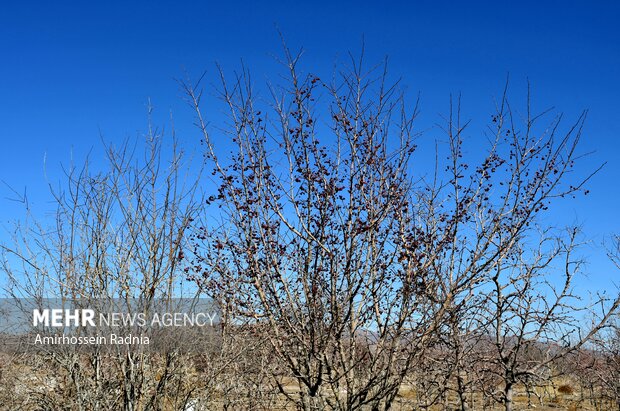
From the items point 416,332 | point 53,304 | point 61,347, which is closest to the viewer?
point 416,332

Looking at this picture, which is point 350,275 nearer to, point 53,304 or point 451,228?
point 451,228

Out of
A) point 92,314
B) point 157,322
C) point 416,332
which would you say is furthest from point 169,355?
point 416,332

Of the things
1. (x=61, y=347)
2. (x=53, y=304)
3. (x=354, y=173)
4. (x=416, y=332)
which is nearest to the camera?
(x=416, y=332)

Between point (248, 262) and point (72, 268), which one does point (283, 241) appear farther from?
point (72, 268)

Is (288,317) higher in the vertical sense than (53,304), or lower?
lower

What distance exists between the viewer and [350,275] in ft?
16.7

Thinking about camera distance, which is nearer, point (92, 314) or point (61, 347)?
point (92, 314)

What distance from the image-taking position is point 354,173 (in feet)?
17.1

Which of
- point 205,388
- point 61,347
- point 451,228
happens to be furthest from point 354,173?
point 61,347

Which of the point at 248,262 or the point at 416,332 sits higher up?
the point at 248,262

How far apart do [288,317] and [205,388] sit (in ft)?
4.91

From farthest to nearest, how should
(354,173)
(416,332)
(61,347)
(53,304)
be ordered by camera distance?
(53,304) < (61,347) < (354,173) < (416,332)

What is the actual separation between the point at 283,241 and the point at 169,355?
56.8 inches

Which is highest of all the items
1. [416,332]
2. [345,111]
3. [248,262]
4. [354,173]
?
[345,111]
